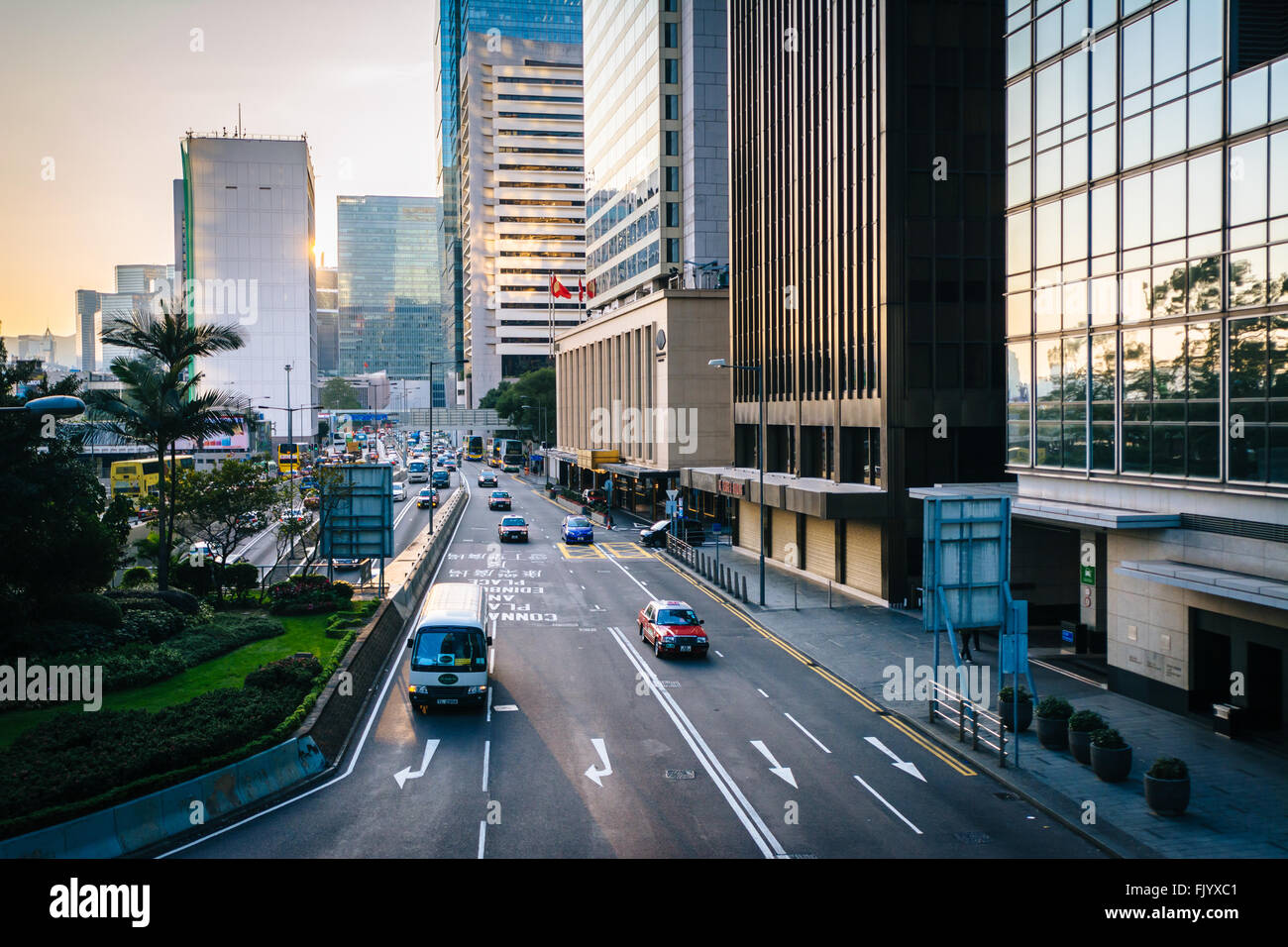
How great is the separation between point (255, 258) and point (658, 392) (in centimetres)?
9886

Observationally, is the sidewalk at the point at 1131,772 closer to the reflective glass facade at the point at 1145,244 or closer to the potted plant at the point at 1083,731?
the potted plant at the point at 1083,731

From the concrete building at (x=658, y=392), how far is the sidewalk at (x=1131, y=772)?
34037 millimetres

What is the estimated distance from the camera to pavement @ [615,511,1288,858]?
1588 cm

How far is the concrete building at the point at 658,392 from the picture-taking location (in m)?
65.0

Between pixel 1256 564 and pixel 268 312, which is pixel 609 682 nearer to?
pixel 1256 564

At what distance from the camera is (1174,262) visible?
926 inches

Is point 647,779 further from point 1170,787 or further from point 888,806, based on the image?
point 1170,787

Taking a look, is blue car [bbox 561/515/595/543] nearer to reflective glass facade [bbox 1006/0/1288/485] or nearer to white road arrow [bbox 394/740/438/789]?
reflective glass facade [bbox 1006/0/1288/485]

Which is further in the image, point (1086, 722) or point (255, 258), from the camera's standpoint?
point (255, 258)

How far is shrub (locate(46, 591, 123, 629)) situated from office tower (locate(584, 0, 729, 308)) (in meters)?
50.8

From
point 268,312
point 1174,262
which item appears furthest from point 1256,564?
point 268,312

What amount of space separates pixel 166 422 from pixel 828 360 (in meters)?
27.6

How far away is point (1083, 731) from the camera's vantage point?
19.9 metres

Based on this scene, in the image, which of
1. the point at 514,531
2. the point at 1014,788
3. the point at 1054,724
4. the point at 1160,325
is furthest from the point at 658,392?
the point at 1014,788
